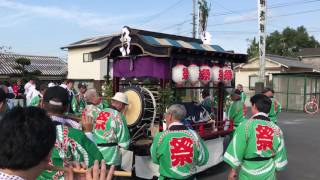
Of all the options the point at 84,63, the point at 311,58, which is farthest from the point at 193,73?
the point at 311,58

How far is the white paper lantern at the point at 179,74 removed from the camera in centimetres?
714

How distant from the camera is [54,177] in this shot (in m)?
2.77

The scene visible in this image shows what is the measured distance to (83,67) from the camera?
3059 cm

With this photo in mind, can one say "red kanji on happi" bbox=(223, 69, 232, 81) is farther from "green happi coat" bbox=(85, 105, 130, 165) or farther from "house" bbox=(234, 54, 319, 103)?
"house" bbox=(234, 54, 319, 103)

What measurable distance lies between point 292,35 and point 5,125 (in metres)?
63.5

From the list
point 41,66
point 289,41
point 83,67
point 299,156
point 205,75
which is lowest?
point 299,156

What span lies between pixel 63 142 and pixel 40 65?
1206 inches

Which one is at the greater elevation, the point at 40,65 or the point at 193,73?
the point at 40,65

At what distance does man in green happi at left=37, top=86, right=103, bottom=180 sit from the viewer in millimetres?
2752

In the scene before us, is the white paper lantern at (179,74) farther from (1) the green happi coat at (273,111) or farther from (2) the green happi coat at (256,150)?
(2) the green happi coat at (256,150)

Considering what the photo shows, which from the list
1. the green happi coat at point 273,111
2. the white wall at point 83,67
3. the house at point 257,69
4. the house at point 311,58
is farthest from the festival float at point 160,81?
the house at point 311,58

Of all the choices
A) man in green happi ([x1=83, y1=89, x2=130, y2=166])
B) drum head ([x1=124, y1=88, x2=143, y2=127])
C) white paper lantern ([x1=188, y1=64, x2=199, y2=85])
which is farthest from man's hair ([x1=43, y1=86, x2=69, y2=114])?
white paper lantern ([x1=188, y1=64, x2=199, y2=85])

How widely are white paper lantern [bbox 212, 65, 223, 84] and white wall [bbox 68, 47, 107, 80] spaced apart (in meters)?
21.1

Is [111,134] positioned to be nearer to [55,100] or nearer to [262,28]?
[55,100]
